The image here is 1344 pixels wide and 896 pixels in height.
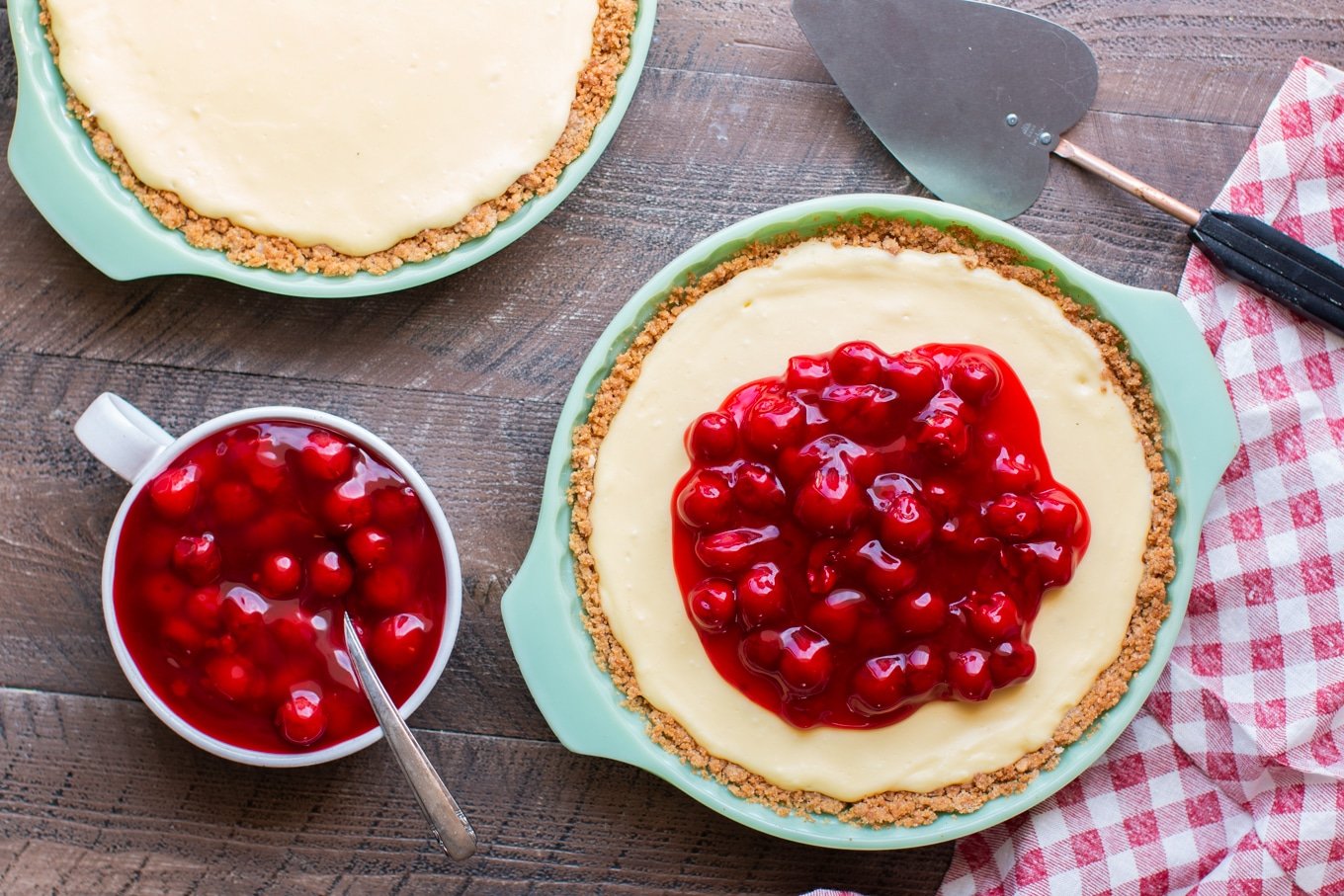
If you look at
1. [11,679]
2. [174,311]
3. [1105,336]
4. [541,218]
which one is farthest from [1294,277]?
[11,679]

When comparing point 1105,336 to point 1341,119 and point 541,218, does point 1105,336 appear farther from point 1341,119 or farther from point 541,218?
point 541,218

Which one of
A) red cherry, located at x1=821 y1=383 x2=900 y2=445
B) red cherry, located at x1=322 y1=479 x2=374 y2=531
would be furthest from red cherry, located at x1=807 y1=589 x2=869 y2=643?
red cherry, located at x1=322 y1=479 x2=374 y2=531

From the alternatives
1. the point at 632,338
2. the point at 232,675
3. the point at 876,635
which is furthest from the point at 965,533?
the point at 232,675

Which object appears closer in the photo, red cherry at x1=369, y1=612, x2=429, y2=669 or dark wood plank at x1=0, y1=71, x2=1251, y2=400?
red cherry at x1=369, y1=612, x2=429, y2=669

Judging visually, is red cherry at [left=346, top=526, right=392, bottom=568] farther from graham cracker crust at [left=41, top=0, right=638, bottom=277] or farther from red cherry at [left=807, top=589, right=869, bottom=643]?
red cherry at [left=807, top=589, right=869, bottom=643]

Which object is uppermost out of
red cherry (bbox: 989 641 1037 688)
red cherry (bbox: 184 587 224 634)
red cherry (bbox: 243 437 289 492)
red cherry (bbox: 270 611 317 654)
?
red cherry (bbox: 243 437 289 492)

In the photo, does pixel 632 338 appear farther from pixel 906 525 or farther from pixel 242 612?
pixel 242 612

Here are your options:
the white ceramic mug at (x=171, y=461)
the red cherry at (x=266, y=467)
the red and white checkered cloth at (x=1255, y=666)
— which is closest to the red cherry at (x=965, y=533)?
the red and white checkered cloth at (x=1255, y=666)
